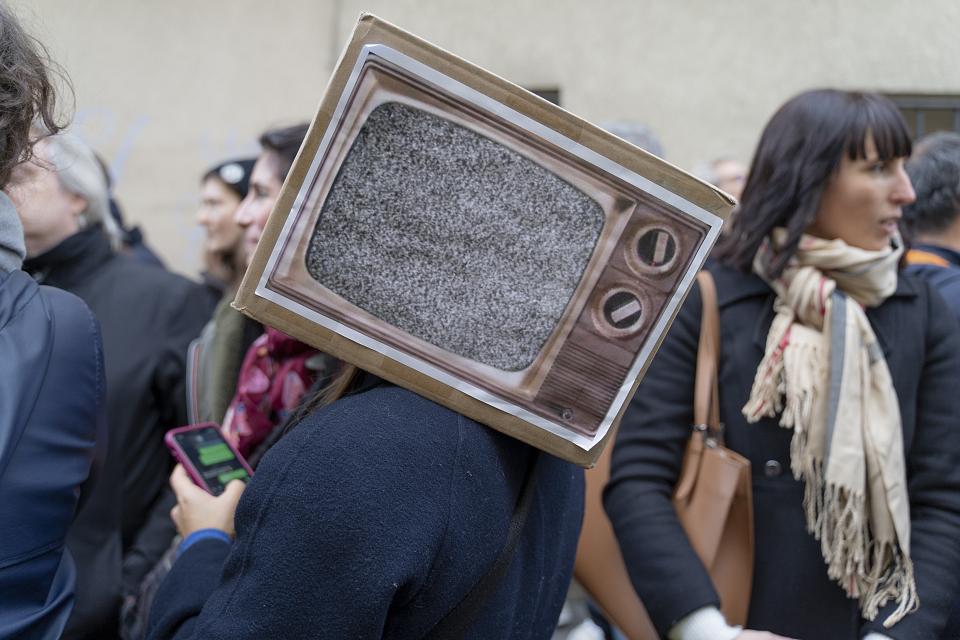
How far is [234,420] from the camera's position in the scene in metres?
2.12

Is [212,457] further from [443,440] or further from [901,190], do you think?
[901,190]

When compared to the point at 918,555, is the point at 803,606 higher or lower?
lower

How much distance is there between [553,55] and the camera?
5801mm

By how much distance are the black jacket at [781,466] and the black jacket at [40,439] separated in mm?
1139

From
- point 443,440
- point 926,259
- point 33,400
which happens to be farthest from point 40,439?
point 926,259

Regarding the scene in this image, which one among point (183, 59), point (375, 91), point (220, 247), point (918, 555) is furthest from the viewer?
point (183, 59)

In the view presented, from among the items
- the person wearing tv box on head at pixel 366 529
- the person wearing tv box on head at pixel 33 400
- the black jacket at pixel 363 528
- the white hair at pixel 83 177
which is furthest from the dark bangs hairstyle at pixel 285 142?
the black jacket at pixel 363 528

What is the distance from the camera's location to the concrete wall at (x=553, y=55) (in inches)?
225

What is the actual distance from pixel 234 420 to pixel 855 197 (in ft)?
4.98

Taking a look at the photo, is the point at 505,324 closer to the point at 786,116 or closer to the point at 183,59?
the point at 786,116

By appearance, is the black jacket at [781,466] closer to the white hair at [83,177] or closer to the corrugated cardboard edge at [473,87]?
the corrugated cardboard edge at [473,87]

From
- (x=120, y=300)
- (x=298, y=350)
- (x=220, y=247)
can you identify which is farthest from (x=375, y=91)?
Result: (x=220, y=247)

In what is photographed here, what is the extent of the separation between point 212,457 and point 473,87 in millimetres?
952

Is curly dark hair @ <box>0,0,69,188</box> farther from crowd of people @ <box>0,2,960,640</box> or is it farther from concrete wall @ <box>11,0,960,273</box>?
concrete wall @ <box>11,0,960,273</box>
